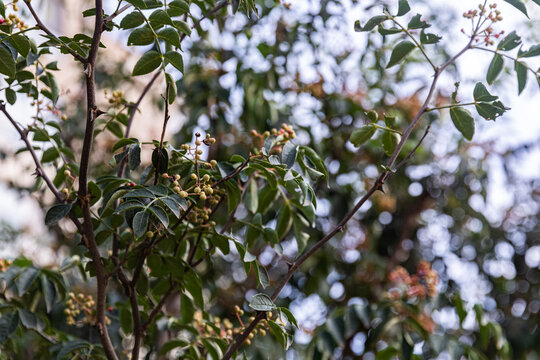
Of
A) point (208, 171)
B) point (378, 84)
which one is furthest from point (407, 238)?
point (208, 171)

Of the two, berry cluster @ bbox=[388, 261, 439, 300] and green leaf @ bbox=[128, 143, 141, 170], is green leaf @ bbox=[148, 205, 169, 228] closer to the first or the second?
green leaf @ bbox=[128, 143, 141, 170]

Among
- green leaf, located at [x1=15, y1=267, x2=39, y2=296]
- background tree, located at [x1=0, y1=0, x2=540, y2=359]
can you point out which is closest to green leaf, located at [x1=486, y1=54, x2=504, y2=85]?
background tree, located at [x1=0, y1=0, x2=540, y2=359]

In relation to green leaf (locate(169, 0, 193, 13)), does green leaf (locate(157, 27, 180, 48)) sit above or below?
below

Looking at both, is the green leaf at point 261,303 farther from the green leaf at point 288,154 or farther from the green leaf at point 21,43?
the green leaf at point 21,43

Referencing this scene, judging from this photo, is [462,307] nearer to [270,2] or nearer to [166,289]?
[166,289]

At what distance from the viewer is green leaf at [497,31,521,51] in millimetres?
1039

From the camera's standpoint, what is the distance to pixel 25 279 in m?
1.19

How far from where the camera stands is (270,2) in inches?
77.3

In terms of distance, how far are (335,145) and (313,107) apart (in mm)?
166

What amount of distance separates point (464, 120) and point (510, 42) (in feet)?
0.53

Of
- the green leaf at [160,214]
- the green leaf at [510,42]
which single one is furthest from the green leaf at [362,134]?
the green leaf at [160,214]

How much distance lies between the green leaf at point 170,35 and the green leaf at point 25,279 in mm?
588

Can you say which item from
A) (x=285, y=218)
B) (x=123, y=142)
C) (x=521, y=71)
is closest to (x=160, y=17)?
(x=123, y=142)

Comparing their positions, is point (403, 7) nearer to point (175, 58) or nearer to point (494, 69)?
point (494, 69)
